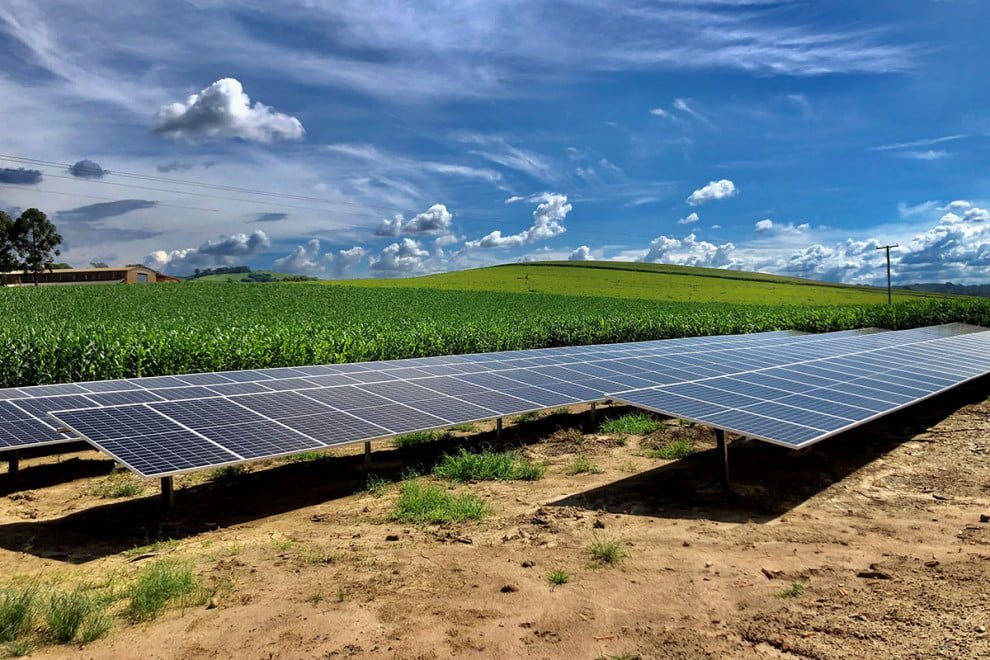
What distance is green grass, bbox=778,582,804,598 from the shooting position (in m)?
6.51

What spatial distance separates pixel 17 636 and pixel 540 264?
367 feet

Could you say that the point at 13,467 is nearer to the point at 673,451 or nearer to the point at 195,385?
the point at 195,385

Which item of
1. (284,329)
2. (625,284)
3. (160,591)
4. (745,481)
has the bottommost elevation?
(745,481)

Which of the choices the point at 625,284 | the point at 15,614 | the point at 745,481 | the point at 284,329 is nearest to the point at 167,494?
the point at 15,614

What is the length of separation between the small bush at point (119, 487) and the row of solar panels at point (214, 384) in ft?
4.16

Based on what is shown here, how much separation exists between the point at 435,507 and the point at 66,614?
4.71 m

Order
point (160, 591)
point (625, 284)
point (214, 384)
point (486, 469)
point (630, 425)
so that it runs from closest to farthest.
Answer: point (160, 591), point (486, 469), point (214, 384), point (630, 425), point (625, 284)

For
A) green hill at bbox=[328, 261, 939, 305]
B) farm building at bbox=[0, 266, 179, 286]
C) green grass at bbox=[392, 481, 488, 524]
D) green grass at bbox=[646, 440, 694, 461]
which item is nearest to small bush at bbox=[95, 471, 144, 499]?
green grass at bbox=[392, 481, 488, 524]

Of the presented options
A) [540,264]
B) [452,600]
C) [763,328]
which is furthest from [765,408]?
[540,264]

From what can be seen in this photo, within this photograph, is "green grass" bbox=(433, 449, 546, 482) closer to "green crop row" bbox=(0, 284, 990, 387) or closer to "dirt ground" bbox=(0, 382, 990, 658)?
"dirt ground" bbox=(0, 382, 990, 658)

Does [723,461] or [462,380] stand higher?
[462,380]

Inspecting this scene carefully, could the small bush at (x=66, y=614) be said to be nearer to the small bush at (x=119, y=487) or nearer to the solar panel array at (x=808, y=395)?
the small bush at (x=119, y=487)

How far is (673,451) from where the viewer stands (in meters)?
12.7

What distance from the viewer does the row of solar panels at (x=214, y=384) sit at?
1074cm
